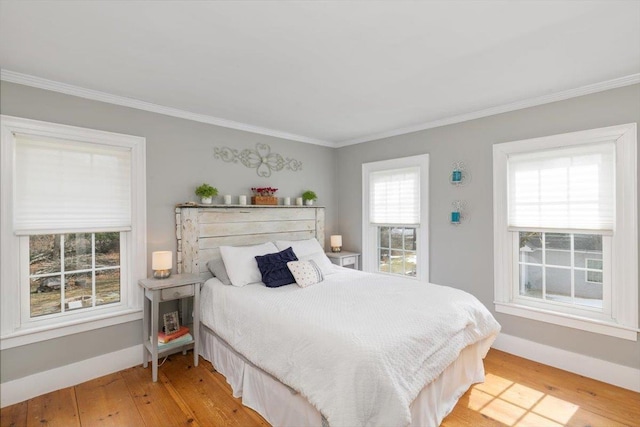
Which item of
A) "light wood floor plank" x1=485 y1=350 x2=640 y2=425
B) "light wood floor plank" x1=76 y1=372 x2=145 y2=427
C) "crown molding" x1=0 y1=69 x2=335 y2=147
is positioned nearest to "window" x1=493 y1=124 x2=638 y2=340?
"light wood floor plank" x1=485 y1=350 x2=640 y2=425

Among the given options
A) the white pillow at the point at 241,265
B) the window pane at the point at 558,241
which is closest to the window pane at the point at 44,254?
the white pillow at the point at 241,265

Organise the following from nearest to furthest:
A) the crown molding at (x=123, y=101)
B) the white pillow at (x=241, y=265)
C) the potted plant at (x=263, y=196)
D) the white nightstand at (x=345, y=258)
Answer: the crown molding at (x=123, y=101) < the white pillow at (x=241, y=265) < the potted plant at (x=263, y=196) < the white nightstand at (x=345, y=258)

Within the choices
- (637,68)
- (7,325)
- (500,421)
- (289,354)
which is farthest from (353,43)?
(7,325)

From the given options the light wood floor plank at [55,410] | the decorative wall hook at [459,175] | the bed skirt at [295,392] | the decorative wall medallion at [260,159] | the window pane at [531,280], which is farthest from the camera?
the decorative wall medallion at [260,159]

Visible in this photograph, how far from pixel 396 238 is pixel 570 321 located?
1.99 metres

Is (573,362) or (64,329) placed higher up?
(64,329)

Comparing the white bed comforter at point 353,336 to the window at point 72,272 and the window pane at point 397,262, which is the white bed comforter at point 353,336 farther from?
the window pane at point 397,262

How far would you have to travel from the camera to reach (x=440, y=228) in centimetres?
371

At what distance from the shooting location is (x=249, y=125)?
3.78 metres

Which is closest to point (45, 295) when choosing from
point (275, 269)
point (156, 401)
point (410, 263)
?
point (156, 401)

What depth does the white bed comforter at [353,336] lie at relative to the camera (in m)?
1.60

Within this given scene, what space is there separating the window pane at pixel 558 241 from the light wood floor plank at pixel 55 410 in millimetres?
4189

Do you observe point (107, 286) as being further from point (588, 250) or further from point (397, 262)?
point (588, 250)

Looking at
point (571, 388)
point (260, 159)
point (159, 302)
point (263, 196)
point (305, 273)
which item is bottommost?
point (571, 388)
